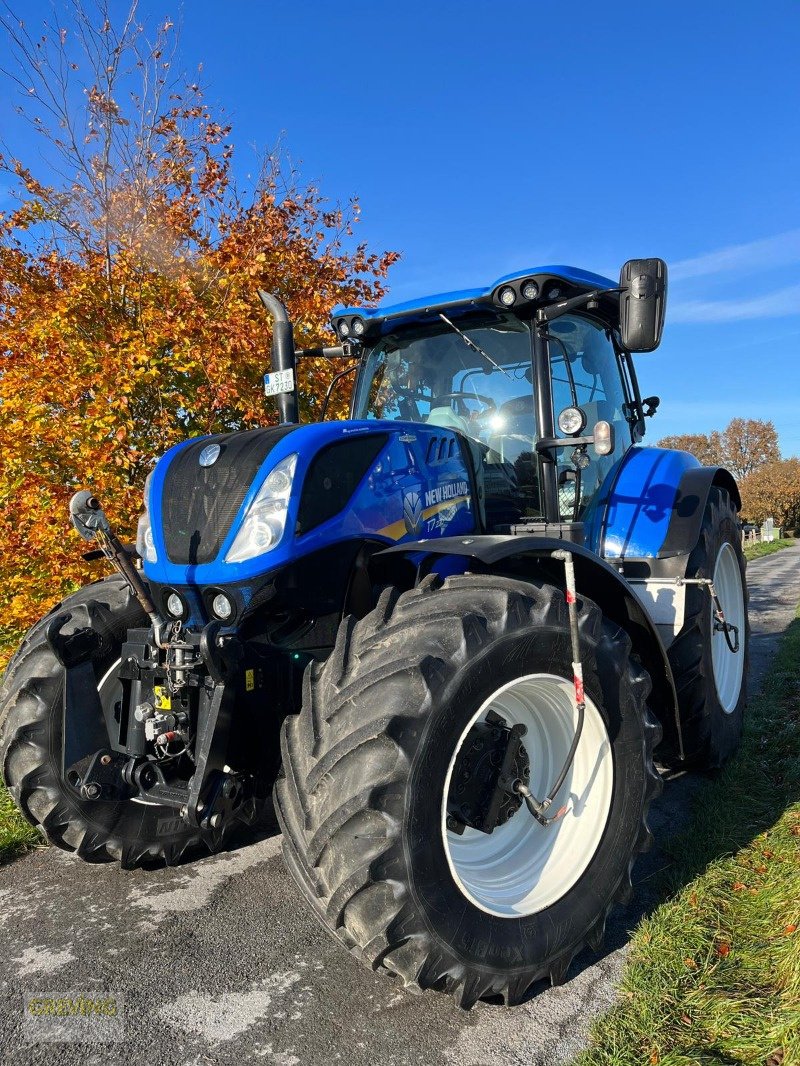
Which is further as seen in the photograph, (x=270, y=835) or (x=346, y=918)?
(x=270, y=835)

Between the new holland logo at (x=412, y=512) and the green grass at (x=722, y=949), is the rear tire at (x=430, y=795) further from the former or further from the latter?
the new holland logo at (x=412, y=512)

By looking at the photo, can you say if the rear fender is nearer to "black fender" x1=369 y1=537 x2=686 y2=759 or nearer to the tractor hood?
"black fender" x1=369 y1=537 x2=686 y2=759

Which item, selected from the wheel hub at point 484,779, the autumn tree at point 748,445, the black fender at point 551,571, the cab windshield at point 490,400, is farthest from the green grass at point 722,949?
the autumn tree at point 748,445

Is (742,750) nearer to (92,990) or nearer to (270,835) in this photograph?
(270,835)

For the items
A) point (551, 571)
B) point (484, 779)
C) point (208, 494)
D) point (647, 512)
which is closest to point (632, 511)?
point (647, 512)

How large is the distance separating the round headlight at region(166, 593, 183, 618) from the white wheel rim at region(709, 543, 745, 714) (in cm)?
284

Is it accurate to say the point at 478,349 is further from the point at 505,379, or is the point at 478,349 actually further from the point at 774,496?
the point at 774,496

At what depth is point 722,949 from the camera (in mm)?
2648

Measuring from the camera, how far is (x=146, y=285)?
19.5 ft

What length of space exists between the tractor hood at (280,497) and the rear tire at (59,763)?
1.19ft

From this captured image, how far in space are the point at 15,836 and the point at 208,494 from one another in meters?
2.02

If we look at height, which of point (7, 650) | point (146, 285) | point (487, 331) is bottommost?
point (7, 650)

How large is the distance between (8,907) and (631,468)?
3.55m

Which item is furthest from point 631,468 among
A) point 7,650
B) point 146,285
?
point 7,650
